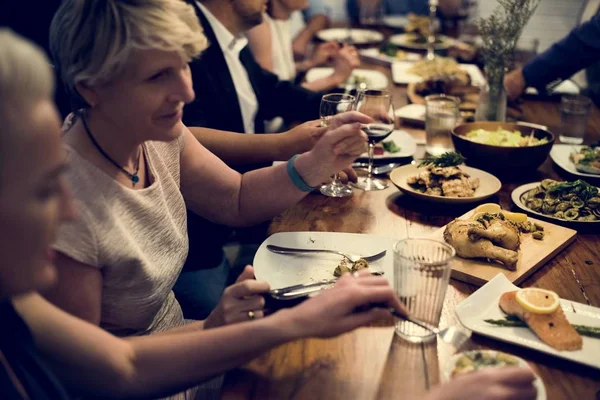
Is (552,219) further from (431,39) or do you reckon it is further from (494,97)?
(431,39)

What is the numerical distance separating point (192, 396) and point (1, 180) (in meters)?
0.76

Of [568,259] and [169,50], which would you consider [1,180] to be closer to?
[169,50]

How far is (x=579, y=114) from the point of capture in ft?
6.84

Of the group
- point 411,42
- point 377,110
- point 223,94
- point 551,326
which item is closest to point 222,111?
point 223,94

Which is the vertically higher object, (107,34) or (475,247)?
(107,34)

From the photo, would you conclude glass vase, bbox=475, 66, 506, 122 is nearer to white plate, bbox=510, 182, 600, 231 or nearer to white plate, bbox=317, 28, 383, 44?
white plate, bbox=510, 182, 600, 231

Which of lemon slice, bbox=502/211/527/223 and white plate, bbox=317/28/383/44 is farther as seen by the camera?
white plate, bbox=317/28/383/44

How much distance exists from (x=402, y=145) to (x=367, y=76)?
1046 mm

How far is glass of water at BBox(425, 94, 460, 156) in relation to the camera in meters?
2.00

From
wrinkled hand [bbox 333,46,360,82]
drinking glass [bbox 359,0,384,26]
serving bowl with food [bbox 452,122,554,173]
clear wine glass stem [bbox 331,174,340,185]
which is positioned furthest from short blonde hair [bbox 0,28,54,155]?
drinking glass [bbox 359,0,384,26]

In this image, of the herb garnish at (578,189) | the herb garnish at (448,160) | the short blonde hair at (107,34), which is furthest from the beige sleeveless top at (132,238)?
the herb garnish at (578,189)

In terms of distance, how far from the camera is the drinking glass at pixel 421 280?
3.31 ft

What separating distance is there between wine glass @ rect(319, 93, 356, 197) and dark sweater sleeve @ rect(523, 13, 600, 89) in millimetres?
1211

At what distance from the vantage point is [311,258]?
51.5 inches
